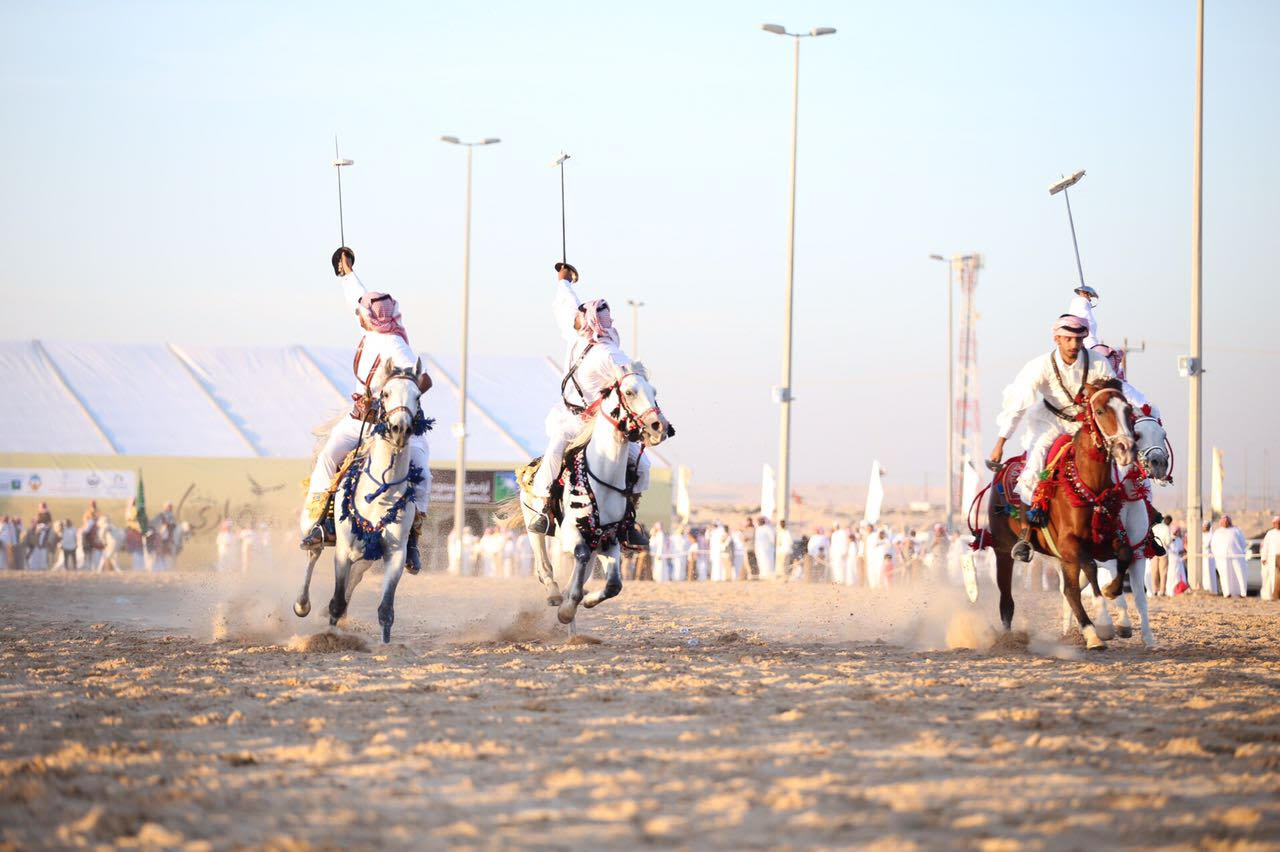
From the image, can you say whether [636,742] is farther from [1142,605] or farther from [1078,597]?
[1142,605]

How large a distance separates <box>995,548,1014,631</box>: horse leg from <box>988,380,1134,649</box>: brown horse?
144cm

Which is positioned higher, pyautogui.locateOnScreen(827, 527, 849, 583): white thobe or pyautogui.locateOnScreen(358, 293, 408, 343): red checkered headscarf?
pyautogui.locateOnScreen(358, 293, 408, 343): red checkered headscarf

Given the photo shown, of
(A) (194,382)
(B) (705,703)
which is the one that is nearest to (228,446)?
(A) (194,382)

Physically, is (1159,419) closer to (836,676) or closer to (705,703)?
(836,676)

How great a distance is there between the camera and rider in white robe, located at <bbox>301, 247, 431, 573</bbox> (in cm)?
1490

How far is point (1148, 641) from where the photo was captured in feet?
46.6

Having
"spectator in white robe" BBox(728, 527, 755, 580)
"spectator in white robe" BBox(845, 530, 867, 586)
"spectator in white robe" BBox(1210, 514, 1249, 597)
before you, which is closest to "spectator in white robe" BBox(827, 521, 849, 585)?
"spectator in white robe" BBox(845, 530, 867, 586)

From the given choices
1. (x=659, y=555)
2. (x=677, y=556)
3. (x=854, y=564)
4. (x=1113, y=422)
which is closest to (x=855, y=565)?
(x=854, y=564)

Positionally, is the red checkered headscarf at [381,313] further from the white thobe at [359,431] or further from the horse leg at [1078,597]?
the horse leg at [1078,597]

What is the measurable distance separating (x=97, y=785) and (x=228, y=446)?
44431 mm

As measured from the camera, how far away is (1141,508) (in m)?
13.8

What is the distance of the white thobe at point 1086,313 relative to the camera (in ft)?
48.0

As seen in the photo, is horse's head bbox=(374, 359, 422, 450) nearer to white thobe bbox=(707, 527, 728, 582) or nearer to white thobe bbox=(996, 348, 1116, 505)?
white thobe bbox=(996, 348, 1116, 505)

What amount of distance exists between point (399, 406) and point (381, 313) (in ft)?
5.32
